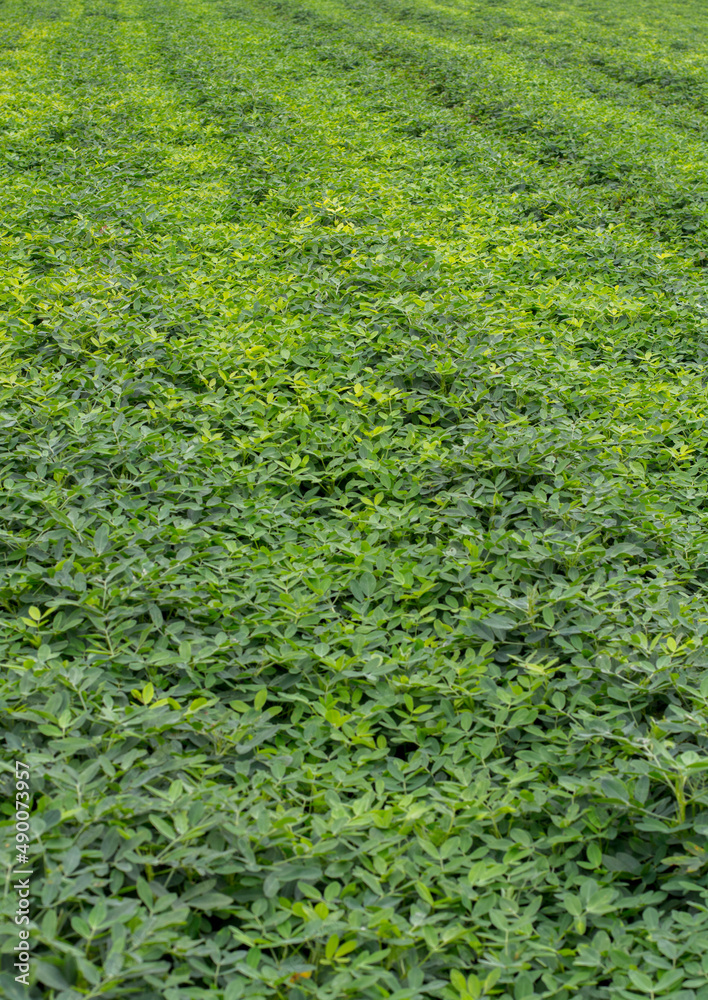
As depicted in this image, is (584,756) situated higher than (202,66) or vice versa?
(202,66)

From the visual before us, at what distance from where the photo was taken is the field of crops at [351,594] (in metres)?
1.60

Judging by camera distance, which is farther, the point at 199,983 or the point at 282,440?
the point at 282,440

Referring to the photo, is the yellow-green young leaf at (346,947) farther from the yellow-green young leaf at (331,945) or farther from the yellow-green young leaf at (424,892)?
the yellow-green young leaf at (424,892)

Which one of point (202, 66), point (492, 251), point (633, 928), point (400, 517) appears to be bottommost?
point (633, 928)

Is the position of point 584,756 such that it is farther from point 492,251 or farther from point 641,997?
point 492,251

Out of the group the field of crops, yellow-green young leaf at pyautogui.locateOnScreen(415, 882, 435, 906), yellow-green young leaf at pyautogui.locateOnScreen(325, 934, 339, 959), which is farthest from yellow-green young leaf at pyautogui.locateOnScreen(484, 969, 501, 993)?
yellow-green young leaf at pyautogui.locateOnScreen(325, 934, 339, 959)

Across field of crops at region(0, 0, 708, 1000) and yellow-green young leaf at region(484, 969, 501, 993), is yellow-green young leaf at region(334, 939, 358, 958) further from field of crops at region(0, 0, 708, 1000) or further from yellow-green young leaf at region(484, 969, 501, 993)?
yellow-green young leaf at region(484, 969, 501, 993)

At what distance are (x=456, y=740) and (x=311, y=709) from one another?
0.42 m

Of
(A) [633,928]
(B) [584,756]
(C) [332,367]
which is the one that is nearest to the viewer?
(A) [633,928]

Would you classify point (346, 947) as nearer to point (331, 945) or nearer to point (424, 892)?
point (331, 945)

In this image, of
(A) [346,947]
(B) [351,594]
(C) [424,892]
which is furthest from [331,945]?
(B) [351,594]

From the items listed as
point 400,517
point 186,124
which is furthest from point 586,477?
point 186,124

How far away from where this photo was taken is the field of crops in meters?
1.60

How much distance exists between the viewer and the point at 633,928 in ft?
5.39
